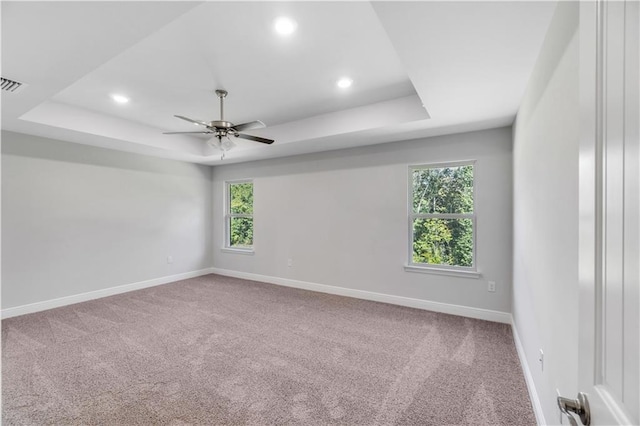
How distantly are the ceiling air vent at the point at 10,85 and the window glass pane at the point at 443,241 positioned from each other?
430cm

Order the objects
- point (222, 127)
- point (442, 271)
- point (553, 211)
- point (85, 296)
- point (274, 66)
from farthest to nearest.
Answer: point (85, 296) → point (442, 271) → point (222, 127) → point (274, 66) → point (553, 211)

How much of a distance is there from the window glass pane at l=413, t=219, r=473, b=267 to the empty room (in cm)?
3

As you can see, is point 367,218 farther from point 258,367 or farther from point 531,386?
point 531,386

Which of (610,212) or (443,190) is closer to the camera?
(610,212)

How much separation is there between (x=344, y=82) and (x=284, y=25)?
1.04 m

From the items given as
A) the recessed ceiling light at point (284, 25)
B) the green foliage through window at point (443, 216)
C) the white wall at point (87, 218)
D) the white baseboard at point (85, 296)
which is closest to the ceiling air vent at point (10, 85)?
the white wall at point (87, 218)

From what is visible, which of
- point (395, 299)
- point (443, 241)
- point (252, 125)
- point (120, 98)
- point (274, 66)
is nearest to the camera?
point (274, 66)

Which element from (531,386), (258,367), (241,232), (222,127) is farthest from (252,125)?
(241,232)

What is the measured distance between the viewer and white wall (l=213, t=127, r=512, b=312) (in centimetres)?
361

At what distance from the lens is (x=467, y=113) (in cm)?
307

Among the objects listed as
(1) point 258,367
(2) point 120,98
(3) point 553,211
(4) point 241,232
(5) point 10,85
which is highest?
(2) point 120,98

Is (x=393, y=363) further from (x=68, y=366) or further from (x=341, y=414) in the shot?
(x=68, y=366)

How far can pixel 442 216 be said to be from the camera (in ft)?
13.0

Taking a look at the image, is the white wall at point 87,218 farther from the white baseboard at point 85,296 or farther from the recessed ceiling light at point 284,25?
the recessed ceiling light at point 284,25
